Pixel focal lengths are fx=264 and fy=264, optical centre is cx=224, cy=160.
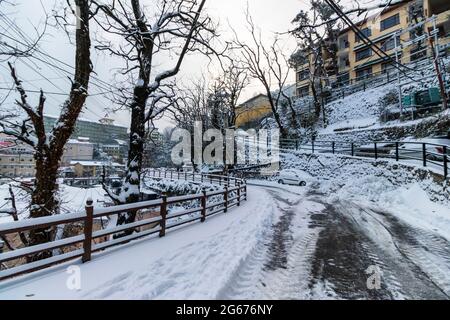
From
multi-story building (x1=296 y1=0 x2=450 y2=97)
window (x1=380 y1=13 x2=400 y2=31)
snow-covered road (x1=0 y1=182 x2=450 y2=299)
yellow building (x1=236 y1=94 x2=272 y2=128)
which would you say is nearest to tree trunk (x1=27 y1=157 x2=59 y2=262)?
snow-covered road (x1=0 y1=182 x2=450 y2=299)

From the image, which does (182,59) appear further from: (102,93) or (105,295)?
(105,295)

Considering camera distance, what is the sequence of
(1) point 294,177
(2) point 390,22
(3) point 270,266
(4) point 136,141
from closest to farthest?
(3) point 270,266 < (4) point 136,141 < (1) point 294,177 < (2) point 390,22

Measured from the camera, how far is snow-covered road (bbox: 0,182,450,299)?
13.0 ft

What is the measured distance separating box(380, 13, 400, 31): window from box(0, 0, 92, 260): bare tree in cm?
A: 4429

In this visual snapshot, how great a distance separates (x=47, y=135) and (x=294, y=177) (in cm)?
1992

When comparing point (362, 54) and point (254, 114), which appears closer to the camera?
point (362, 54)

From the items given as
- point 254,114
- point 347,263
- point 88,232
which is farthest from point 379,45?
point 88,232

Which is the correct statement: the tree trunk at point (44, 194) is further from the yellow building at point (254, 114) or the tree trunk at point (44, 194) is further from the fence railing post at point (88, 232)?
the yellow building at point (254, 114)

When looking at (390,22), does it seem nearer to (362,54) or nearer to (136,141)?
(362,54)

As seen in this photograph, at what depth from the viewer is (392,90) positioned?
26.1 metres

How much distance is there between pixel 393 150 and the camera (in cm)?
1577

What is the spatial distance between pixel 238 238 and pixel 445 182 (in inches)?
293
